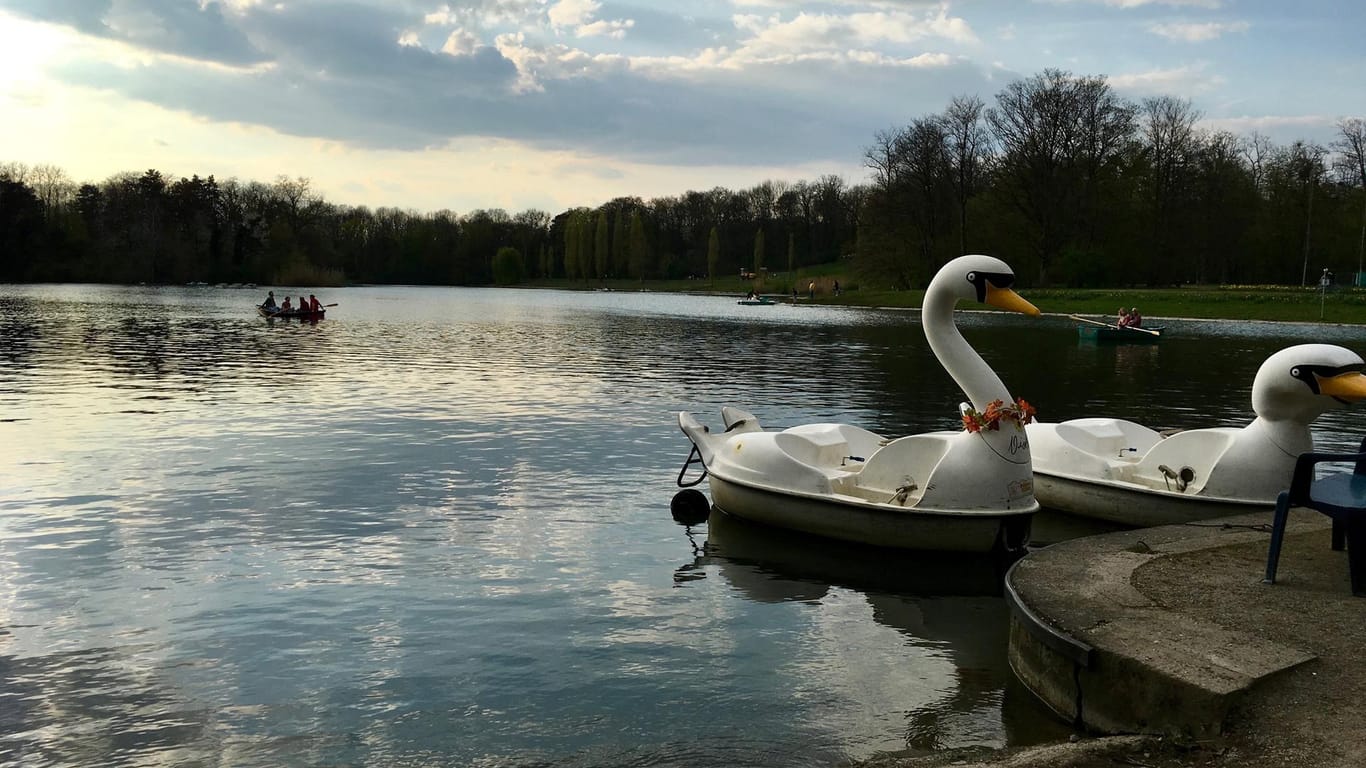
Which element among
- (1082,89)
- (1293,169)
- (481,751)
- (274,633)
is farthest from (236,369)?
(1293,169)

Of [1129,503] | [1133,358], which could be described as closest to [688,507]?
[1129,503]

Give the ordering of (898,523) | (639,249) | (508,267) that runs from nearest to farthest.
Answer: (898,523) < (639,249) < (508,267)

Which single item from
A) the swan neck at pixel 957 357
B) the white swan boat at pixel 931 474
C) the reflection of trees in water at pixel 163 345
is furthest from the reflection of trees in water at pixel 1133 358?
the reflection of trees in water at pixel 163 345

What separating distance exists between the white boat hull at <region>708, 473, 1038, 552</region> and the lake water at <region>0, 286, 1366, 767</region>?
0.26 m

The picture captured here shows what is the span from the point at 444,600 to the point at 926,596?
460 centimetres

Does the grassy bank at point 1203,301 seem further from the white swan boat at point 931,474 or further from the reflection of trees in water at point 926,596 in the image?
the reflection of trees in water at point 926,596

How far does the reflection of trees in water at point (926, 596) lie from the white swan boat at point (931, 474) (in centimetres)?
22

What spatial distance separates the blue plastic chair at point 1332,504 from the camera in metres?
7.14

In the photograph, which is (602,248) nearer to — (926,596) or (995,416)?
(995,416)

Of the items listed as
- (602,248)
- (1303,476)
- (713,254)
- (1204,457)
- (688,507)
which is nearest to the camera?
(1303,476)

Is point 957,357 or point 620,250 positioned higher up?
point 620,250

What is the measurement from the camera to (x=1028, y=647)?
295 inches

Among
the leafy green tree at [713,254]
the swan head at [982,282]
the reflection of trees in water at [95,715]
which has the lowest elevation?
the reflection of trees in water at [95,715]

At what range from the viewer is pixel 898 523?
11.2 metres
